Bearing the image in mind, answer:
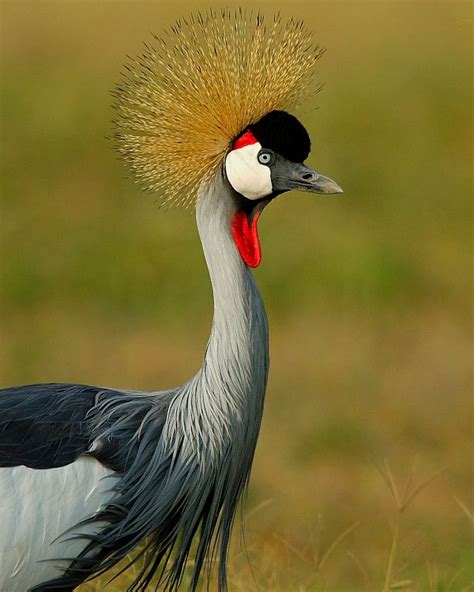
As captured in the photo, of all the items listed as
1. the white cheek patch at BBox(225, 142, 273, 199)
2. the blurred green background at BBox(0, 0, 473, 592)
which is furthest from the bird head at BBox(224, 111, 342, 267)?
the blurred green background at BBox(0, 0, 473, 592)

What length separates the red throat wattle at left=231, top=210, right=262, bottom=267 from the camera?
8.55ft

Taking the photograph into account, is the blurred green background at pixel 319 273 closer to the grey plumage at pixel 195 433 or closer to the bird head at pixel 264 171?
the grey plumage at pixel 195 433

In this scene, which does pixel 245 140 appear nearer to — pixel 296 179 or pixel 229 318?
pixel 296 179

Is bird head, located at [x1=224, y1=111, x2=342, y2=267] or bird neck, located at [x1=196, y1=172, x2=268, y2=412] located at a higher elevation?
bird head, located at [x1=224, y1=111, x2=342, y2=267]

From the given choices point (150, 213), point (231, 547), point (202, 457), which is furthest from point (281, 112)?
point (150, 213)

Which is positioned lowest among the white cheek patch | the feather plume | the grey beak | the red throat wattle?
the red throat wattle

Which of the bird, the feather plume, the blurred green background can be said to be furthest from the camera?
the blurred green background

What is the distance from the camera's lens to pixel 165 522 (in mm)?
2656

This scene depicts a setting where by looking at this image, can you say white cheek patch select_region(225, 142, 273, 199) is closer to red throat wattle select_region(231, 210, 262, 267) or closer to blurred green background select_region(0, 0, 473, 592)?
red throat wattle select_region(231, 210, 262, 267)

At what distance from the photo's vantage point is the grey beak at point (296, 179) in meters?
2.62

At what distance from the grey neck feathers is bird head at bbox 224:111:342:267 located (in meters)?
0.03

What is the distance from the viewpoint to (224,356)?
→ 260cm

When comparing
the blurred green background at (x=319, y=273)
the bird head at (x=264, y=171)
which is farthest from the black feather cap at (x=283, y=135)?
the blurred green background at (x=319, y=273)

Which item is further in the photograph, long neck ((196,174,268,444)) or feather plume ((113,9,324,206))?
feather plume ((113,9,324,206))
